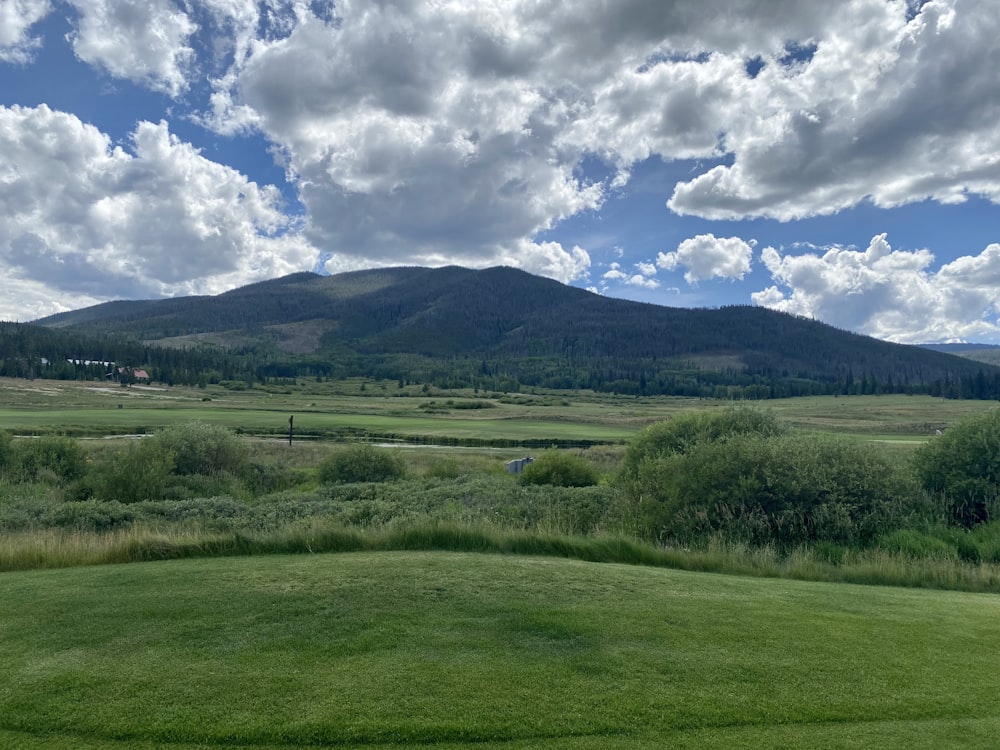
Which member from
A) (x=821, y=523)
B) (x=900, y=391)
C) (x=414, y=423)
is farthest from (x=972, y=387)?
(x=821, y=523)

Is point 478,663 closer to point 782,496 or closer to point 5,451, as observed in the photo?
point 782,496

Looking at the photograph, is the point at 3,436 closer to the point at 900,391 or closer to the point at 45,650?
the point at 45,650

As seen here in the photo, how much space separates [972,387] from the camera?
178375 millimetres

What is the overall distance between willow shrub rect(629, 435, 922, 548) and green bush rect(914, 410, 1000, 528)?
187 cm

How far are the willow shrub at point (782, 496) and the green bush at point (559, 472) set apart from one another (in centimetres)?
1347

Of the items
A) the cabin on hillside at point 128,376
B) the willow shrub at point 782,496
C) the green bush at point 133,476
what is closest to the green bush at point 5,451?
the green bush at point 133,476

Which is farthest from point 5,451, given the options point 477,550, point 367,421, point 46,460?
point 367,421

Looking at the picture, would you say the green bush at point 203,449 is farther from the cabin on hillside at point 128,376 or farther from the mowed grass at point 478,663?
the cabin on hillside at point 128,376

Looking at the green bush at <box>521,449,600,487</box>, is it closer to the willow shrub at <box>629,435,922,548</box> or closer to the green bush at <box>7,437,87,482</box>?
the willow shrub at <box>629,435,922,548</box>

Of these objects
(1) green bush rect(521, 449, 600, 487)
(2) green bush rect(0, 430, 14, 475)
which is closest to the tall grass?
(1) green bush rect(521, 449, 600, 487)

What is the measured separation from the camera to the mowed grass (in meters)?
5.16

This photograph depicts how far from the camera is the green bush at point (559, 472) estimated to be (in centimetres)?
3278

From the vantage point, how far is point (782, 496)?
17078 millimetres

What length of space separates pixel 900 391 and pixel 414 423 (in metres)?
178
